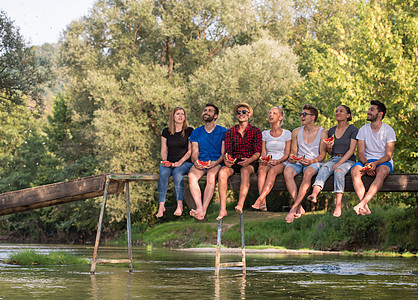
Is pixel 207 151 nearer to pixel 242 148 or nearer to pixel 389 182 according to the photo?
pixel 242 148

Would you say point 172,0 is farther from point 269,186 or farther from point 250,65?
point 269,186

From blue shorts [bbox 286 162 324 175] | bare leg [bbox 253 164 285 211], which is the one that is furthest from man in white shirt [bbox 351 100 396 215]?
bare leg [bbox 253 164 285 211]

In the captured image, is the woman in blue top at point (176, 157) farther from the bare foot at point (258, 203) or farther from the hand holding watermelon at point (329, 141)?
the hand holding watermelon at point (329, 141)

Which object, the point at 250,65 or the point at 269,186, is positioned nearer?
the point at 269,186

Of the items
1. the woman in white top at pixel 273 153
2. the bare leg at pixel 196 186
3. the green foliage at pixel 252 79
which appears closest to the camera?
the woman in white top at pixel 273 153

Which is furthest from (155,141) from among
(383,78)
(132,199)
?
(383,78)

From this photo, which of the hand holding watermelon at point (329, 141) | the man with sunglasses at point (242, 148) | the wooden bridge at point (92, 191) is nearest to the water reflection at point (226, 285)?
the wooden bridge at point (92, 191)

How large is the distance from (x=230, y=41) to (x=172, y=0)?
4826 millimetres

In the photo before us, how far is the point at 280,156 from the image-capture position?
43.6ft

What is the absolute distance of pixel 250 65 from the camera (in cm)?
3778

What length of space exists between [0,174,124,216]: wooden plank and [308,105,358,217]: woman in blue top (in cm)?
476

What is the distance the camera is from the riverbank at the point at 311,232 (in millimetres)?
27734

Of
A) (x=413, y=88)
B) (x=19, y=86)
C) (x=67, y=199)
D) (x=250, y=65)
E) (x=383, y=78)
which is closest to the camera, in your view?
(x=67, y=199)

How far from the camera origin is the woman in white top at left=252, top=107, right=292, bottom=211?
1281cm
